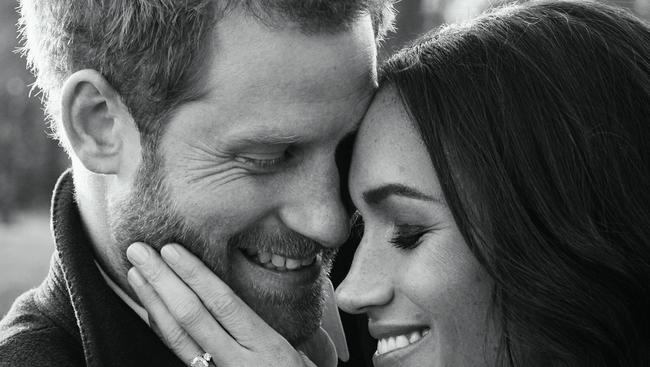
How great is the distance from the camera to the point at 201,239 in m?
2.83

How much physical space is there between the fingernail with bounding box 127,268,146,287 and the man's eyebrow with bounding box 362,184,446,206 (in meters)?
0.75

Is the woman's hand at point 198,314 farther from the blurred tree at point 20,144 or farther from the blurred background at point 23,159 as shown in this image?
the blurred tree at point 20,144

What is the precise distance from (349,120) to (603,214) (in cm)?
82

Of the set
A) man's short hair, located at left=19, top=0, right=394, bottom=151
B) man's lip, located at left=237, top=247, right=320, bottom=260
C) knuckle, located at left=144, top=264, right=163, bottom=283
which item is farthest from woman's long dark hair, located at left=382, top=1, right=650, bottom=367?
knuckle, located at left=144, top=264, right=163, bottom=283

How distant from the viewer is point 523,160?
2555mm

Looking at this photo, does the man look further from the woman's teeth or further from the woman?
the woman

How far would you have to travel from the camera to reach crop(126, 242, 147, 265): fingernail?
284 cm

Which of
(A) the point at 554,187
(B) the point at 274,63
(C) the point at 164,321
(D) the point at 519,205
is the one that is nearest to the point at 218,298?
(C) the point at 164,321

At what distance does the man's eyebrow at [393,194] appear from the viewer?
2611mm

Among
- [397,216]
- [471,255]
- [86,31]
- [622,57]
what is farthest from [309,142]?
[622,57]

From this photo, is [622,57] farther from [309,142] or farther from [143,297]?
[143,297]

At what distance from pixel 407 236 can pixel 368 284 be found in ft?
0.63

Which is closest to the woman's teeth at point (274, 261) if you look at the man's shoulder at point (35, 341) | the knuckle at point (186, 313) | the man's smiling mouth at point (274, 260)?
the man's smiling mouth at point (274, 260)

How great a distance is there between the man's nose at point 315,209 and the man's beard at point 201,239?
6 cm
